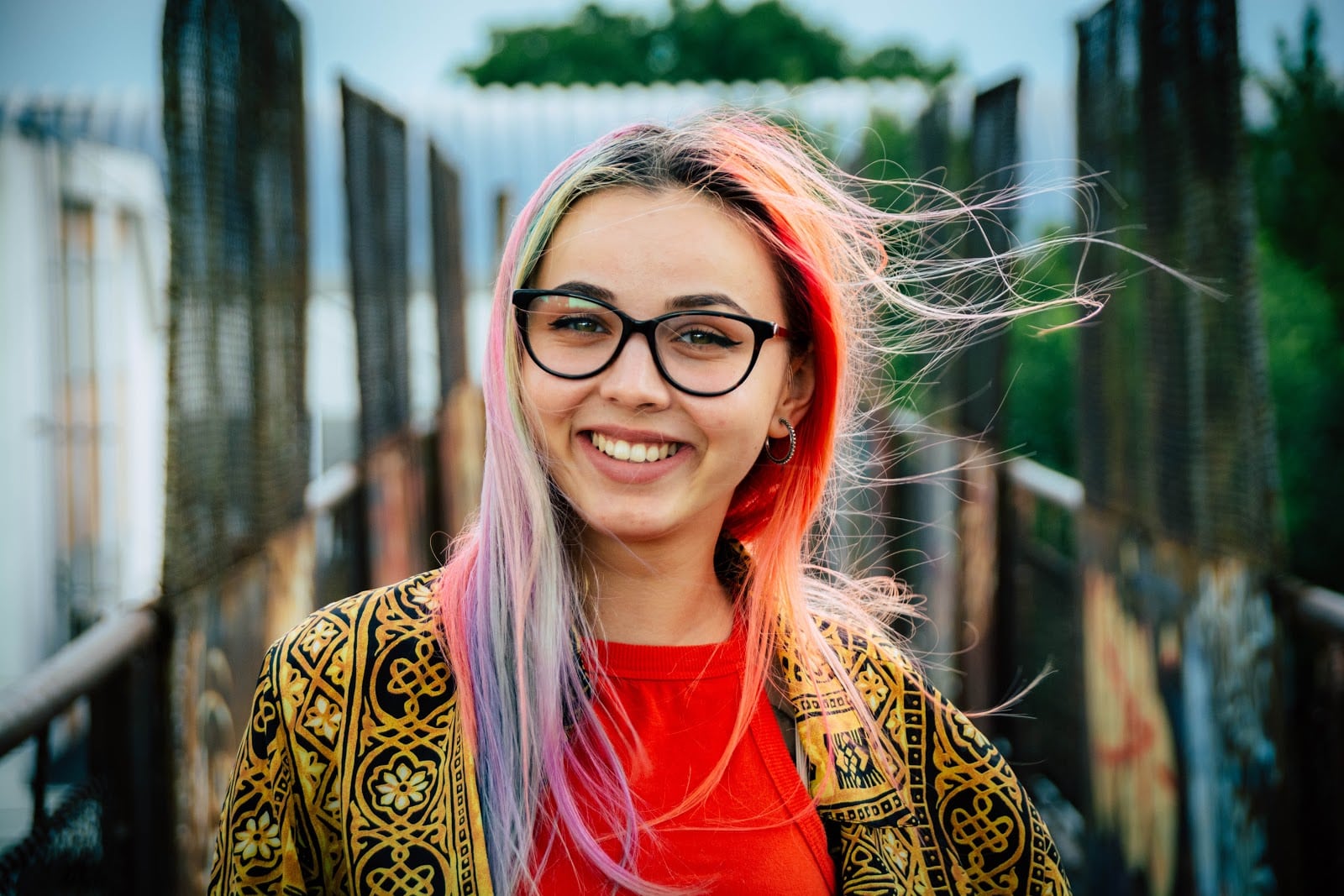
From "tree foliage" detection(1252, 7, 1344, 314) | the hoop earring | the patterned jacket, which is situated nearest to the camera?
the patterned jacket

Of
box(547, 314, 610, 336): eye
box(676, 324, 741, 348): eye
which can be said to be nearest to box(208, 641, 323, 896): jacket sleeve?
box(547, 314, 610, 336): eye

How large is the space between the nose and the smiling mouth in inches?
2.2

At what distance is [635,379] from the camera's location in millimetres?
1424

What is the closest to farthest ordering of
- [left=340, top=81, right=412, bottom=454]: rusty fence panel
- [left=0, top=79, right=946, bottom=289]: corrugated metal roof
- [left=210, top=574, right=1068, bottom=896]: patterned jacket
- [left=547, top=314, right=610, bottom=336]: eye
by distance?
[left=210, top=574, right=1068, bottom=896]: patterned jacket → [left=547, top=314, right=610, bottom=336]: eye → [left=340, top=81, right=412, bottom=454]: rusty fence panel → [left=0, top=79, right=946, bottom=289]: corrugated metal roof

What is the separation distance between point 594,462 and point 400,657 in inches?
14.0

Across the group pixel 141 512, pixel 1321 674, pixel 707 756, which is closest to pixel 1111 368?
pixel 1321 674

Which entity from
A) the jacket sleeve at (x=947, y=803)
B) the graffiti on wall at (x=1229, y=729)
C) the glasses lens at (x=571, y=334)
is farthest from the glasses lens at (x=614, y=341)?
the graffiti on wall at (x=1229, y=729)

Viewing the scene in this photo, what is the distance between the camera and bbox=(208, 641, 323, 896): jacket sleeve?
1.36 metres

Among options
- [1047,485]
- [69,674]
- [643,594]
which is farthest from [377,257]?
[643,594]

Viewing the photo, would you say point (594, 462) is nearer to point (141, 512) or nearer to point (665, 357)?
point (665, 357)

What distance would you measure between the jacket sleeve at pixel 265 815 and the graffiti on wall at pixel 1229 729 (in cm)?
215

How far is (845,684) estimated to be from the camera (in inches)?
63.3

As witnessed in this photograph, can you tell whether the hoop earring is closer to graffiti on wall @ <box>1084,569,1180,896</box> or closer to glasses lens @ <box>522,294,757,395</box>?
glasses lens @ <box>522,294,757,395</box>

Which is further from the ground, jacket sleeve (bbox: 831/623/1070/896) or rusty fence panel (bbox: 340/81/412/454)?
rusty fence panel (bbox: 340/81/412/454)
